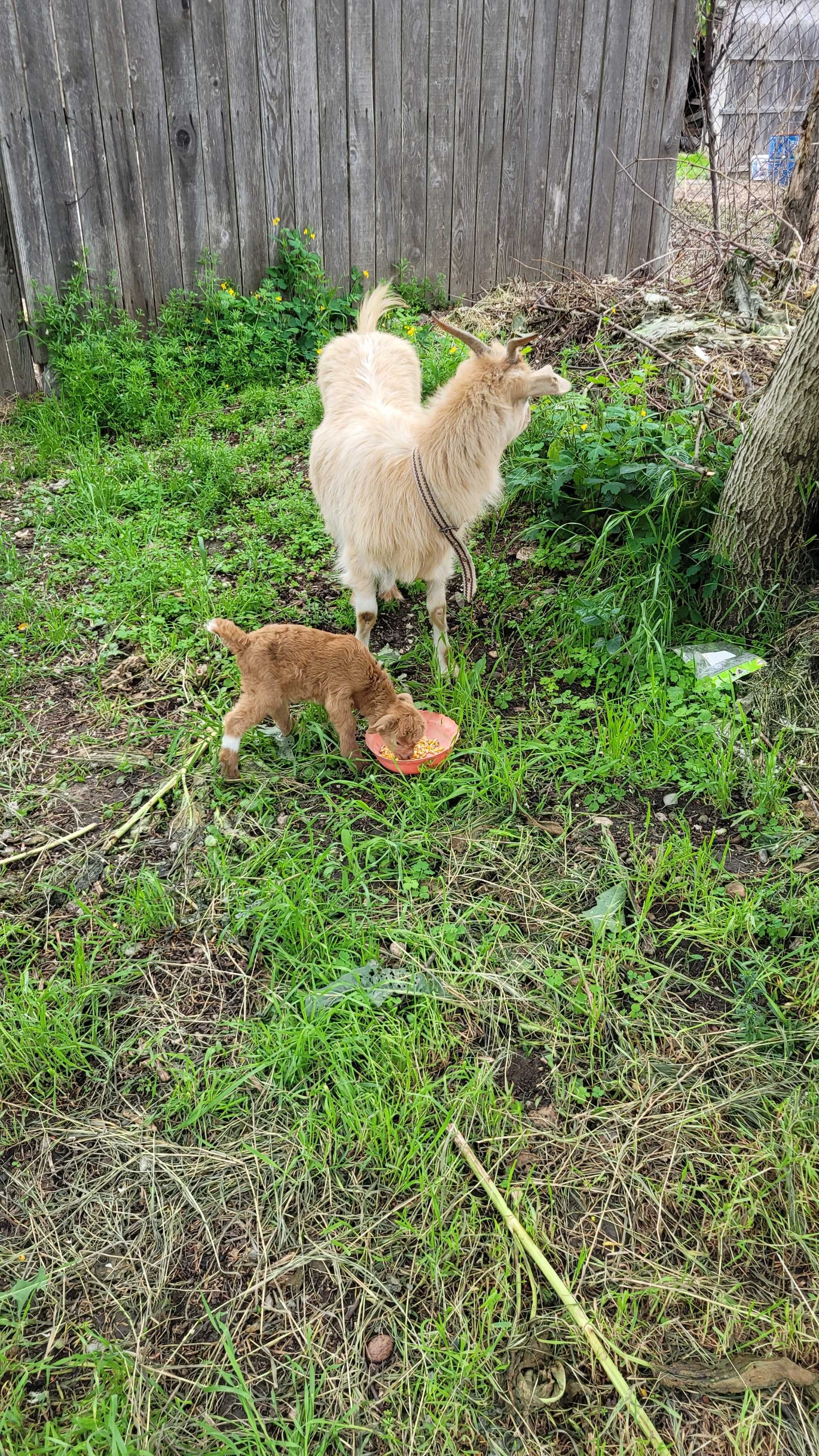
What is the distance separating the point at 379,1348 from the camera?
1.88 meters

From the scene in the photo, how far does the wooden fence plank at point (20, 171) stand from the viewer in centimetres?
511

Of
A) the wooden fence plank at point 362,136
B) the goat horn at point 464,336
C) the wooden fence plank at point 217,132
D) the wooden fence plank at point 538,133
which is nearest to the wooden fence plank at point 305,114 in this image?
the wooden fence plank at point 362,136

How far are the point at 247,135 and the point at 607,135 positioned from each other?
9.07 feet

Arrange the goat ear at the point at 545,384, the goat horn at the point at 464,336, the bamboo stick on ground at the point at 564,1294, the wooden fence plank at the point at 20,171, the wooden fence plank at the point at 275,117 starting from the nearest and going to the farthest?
the bamboo stick on ground at the point at 564,1294, the goat horn at the point at 464,336, the goat ear at the point at 545,384, the wooden fence plank at the point at 20,171, the wooden fence plank at the point at 275,117

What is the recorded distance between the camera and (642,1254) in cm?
200

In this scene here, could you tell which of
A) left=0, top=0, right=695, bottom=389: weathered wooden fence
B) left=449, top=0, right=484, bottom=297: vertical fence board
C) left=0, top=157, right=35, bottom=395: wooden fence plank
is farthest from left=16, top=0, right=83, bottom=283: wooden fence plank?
left=449, top=0, right=484, bottom=297: vertical fence board

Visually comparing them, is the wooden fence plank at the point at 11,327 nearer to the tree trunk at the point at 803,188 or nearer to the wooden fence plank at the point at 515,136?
the wooden fence plank at the point at 515,136

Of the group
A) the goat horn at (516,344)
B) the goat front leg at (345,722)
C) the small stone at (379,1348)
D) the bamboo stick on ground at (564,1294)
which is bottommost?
the small stone at (379,1348)

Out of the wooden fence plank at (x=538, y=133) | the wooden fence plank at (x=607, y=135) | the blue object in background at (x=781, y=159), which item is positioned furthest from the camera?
the blue object in background at (x=781, y=159)

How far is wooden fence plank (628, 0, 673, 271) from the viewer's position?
6.63 m

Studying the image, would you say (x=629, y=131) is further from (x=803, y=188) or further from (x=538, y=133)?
(x=803, y=188)

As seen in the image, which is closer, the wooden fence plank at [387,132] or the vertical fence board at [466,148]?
the wooden fence plank at [387,132]

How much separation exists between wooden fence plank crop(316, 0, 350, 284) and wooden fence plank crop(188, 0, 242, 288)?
0.62 meters

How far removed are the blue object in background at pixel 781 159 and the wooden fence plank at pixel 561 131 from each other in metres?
1.96
